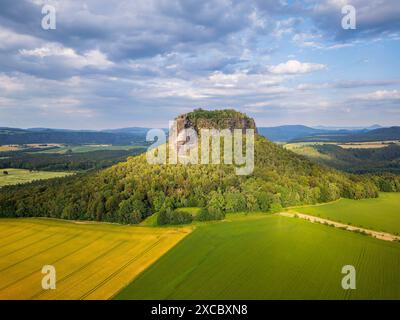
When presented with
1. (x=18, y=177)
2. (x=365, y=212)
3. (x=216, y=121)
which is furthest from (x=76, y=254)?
(x=18, y=177)

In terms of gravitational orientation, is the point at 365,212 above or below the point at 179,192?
below

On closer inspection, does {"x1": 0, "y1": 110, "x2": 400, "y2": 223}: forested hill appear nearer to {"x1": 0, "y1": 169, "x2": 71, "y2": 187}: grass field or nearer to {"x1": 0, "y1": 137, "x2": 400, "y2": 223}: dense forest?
{"x1": 0, "y1": 137, "x2": 400, "y2": 223}: dense forest

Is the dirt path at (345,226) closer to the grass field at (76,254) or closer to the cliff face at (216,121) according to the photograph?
the grass field at (76,254)

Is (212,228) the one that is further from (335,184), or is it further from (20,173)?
(20,173)

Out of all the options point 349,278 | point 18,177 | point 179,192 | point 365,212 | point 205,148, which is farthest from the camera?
point 18,177

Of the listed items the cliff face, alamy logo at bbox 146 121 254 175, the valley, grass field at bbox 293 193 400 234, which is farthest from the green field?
the valley

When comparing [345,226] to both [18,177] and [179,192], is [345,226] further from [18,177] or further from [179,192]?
[18,177]
